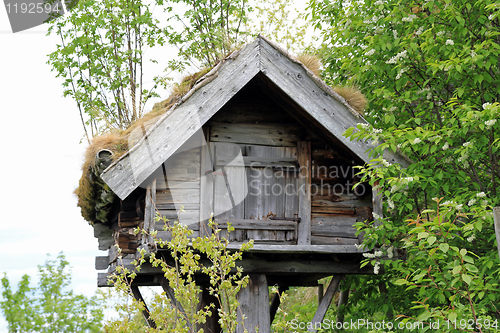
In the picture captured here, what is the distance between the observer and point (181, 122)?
5.37m

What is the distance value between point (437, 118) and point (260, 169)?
7.67 ft

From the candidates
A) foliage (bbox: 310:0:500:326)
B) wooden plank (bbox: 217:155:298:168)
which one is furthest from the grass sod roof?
wooden plank (bbox: 217:155:298:168)

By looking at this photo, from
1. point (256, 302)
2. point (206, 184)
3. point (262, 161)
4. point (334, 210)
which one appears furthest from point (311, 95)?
point (256, 302)

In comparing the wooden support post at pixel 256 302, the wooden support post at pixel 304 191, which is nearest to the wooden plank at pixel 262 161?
the wooden support post at pixel 304 191

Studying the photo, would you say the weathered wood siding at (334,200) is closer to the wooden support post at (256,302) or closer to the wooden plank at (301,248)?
the wooden plank at (301,248)

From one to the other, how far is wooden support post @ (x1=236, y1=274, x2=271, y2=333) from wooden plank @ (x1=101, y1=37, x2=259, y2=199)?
6.47 ft

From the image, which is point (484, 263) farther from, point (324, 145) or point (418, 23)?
point (418, 23)

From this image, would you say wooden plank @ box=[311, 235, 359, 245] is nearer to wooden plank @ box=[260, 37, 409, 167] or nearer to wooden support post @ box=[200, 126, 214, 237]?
wooden plank @ box=[260, 37, 409, 167]

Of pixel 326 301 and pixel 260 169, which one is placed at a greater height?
pixel 260 169

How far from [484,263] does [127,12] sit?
395 inches

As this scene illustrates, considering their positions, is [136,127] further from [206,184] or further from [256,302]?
[256,302]

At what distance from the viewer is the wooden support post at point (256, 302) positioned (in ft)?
19.4

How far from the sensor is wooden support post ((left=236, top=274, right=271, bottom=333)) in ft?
19.4

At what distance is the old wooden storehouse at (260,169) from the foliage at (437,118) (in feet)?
1.51
